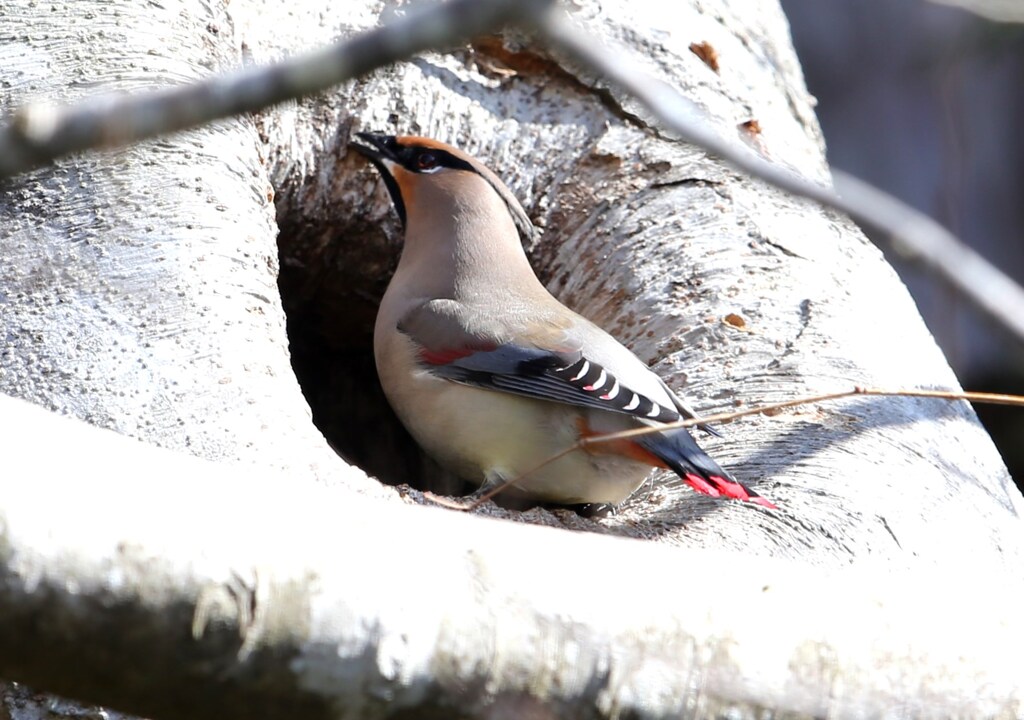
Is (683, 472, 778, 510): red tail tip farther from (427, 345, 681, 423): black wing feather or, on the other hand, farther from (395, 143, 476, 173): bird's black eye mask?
(395, 143, 476, 173): bird's black eye mask

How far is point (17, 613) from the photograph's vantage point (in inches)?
46.9

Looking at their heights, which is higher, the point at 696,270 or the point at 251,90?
the point at 251,90

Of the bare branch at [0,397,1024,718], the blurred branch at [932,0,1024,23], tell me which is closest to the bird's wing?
the bare branch at [0,397,1024,718]

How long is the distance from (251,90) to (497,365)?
6.54 ft

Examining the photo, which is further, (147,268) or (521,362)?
(521,362)

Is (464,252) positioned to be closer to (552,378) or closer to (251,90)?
(552,378)

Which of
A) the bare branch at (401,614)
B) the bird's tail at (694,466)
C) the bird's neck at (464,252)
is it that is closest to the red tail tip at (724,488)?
the bird's tail at (694,466)

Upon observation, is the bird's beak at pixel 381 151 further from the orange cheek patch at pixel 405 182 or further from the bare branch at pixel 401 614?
the bare branch at pixel 401 614

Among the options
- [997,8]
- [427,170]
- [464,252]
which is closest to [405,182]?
[427,170]

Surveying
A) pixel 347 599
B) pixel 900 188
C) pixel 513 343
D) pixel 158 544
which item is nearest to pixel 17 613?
pixel 158 544

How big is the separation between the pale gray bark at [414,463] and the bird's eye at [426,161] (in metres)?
0.17

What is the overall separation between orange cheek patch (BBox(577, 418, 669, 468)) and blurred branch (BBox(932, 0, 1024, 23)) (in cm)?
126

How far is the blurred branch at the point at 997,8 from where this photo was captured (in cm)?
130

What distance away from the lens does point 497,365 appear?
9.24 feet
